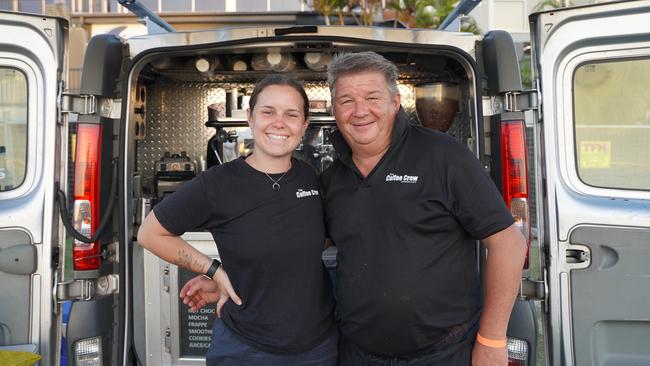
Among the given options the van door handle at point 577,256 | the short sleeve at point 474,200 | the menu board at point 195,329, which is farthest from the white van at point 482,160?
the short sleeve at point 474,200

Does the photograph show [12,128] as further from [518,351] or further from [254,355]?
[518,351]

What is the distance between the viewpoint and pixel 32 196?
2707mm

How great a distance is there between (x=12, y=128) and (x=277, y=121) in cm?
141

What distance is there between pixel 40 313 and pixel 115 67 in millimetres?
1178

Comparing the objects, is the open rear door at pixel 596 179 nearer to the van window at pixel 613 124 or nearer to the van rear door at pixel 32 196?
the van window at pixel 613 124

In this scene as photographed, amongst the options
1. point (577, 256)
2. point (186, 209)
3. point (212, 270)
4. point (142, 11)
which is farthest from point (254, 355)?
point (142, 11)

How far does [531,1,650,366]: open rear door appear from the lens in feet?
8.38

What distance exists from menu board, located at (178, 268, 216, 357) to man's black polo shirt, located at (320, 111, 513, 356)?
144 cm

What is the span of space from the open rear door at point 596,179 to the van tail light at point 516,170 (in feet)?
0.30

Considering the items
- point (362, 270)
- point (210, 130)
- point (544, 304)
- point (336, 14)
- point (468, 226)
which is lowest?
point (544, 304)

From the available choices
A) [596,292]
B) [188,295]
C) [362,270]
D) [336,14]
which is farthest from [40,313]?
[336,14]

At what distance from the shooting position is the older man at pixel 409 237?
206 cm

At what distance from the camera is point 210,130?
455 cm

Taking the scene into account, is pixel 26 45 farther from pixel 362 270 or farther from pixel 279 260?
pixel 362 270
